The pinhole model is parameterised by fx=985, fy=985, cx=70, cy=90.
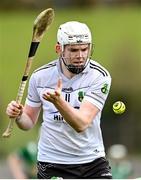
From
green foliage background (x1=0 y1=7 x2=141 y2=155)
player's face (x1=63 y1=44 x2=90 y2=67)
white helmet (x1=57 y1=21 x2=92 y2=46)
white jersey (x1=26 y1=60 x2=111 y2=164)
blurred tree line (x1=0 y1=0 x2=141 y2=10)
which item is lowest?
green foliage background (x1=0 y1=7 x2=141 y2=155)

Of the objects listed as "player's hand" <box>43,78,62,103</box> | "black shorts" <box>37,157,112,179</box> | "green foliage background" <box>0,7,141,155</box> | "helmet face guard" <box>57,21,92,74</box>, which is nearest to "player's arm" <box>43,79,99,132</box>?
"player's hand" <box>43,78,62,103</box>

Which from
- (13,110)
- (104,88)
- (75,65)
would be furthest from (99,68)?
(13,110)

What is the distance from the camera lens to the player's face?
24.7 feet

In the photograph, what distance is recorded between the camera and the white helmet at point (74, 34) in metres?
7.61

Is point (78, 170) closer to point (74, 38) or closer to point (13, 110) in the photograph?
point (13, 110)

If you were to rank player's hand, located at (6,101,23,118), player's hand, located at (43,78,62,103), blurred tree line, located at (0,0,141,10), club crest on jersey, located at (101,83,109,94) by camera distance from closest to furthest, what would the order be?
player's hand, located at (43,78,62,103), player's hand, located at (6,101,23,118), club crest on jersey, located at (101,83,109,94), blurred tree line, located at (0,0,141,10)

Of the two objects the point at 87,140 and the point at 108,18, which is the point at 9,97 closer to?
the point at 108,18

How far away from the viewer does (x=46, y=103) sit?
780 centimetres

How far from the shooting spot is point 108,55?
19.2 metres

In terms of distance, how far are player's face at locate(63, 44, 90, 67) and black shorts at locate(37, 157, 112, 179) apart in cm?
85

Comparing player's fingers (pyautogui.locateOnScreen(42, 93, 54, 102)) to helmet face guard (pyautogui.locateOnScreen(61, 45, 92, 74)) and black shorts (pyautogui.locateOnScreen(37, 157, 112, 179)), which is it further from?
black shorts (pyautogui.locateOnScreen(37, 157, 112, 179))

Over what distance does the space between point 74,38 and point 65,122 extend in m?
0.65

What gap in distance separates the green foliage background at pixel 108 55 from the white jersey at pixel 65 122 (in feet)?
35.7

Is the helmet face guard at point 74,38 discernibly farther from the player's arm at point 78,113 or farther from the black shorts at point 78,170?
the black shorts at point 78,170
